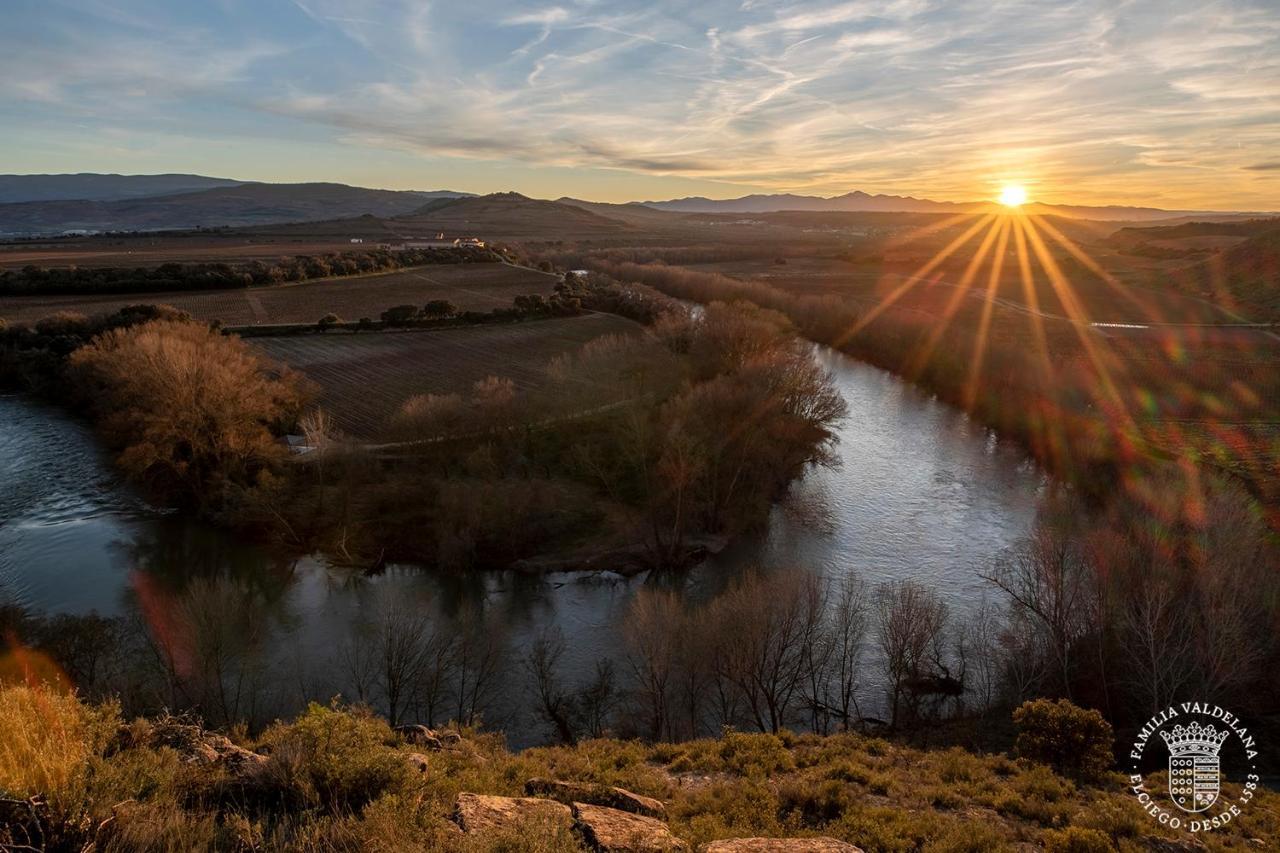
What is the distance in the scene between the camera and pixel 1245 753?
15.4 metres

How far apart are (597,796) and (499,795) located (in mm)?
1245

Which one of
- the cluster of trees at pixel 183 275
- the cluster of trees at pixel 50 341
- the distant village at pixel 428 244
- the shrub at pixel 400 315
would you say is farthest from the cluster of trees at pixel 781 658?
the distant village at pixel 428 244

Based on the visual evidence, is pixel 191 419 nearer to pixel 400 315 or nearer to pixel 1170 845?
pixel 400 315

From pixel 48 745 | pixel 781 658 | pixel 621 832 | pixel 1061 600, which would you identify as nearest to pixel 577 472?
pixel 781 658

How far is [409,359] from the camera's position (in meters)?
45.1

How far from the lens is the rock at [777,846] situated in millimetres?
7301

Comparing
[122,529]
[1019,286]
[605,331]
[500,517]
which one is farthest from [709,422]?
[1019,286]

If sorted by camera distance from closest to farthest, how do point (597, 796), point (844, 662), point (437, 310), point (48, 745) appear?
point (48, 745)
point (597, 796)
point (844, 662)
point (437, 310)

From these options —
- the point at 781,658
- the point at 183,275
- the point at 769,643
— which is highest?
the point at 183,275

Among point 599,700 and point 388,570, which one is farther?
point 388,570

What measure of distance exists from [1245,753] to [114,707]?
2164 centimetres

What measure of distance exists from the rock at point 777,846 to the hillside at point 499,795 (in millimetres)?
56

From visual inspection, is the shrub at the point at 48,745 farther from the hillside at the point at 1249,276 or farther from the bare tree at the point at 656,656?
the hillside at the point at 1249,276

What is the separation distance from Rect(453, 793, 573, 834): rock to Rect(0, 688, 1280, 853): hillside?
3 cm
